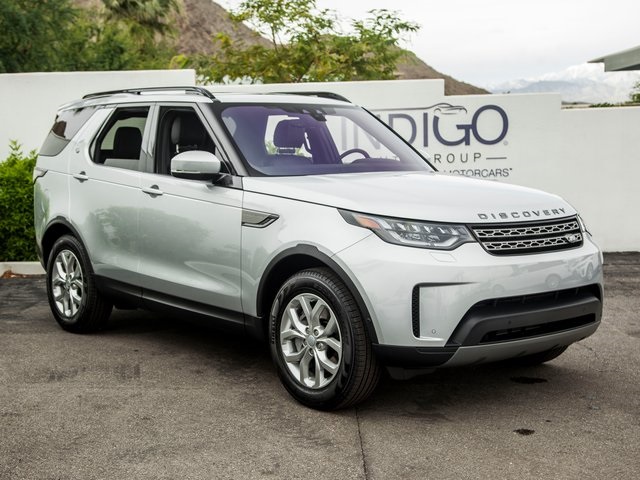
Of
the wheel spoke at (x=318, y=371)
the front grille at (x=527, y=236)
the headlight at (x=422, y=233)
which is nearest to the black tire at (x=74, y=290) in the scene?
the wheel spoke at (x=318, y=371)

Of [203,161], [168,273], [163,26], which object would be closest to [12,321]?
[168,273]

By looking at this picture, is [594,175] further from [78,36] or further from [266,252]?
[78,36]

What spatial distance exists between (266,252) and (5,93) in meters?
9.43

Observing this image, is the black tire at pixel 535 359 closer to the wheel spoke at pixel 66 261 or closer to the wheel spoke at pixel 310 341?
the wheel spoke at pixel 310 341

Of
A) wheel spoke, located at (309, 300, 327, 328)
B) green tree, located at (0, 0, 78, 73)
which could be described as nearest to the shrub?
wheel spoke, located at (309, 300, 327, 328)

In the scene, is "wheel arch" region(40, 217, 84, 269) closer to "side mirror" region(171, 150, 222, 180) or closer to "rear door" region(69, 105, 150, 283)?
"rear door" region(69, 105, 150, 283)

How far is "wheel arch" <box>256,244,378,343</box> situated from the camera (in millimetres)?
5137

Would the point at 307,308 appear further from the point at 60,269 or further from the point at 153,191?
the point at 60,269

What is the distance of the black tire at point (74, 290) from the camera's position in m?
7.45

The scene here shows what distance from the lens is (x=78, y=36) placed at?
96.1 feet

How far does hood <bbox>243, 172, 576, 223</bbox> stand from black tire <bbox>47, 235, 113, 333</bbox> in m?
2.15

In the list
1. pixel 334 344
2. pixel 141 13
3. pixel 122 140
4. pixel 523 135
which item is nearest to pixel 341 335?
pixel 334 344

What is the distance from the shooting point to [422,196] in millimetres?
5391

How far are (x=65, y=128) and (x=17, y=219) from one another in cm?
394
